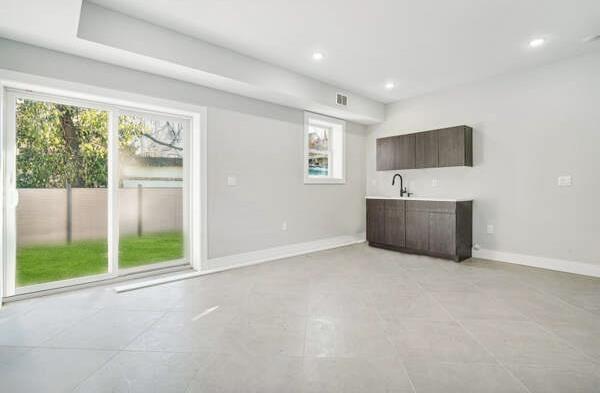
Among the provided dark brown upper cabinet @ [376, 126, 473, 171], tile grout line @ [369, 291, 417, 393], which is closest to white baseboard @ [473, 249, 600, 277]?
dark brown upper cabinet @ [376, 126, 473, 171]

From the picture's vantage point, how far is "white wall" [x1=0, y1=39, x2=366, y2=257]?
3.29 m

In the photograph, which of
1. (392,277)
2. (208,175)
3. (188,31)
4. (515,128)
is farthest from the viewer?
(515,128)

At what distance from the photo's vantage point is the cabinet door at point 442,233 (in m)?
4.24

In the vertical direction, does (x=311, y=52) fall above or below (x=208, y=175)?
above

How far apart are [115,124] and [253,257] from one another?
8.10 ft

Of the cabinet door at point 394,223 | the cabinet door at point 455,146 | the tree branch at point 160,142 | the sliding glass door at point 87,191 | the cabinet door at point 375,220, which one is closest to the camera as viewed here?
the sliding glass door at point 87,191

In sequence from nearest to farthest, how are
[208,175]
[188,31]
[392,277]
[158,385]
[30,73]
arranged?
[158,385], [30,73], [188,31], [392,277], [208,175]

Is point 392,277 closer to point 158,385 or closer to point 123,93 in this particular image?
point 158,385

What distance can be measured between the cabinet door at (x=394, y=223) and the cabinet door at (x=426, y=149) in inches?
29.8

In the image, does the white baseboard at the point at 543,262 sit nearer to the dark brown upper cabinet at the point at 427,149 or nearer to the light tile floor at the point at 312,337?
the light tile floor at the point at 312,337

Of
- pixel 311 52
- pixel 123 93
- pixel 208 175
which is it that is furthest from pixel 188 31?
pixel 208 175

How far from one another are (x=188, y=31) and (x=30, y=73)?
1513 mm

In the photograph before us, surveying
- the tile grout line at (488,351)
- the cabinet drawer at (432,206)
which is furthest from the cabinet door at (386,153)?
the tile grout line at (488,351)

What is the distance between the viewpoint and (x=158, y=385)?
160cm
